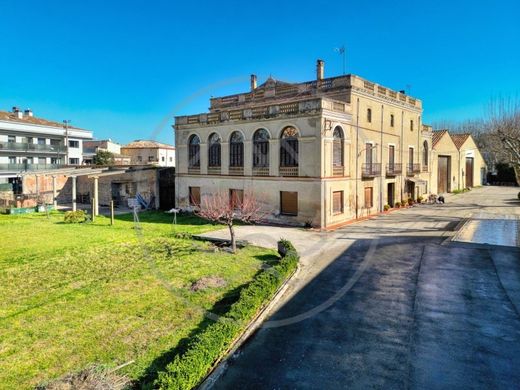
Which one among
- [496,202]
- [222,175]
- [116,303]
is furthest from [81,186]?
[496,202]

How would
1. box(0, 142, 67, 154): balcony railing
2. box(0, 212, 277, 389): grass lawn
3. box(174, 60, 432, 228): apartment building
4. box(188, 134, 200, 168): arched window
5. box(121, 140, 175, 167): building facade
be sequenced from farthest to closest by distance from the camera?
Result: box(121, 140, 175, 167): building facade, box(0, 142, 67, 154): balcony railing, box(188, 134, 200, 168): arched window, box(174, 60, 432, 228): apartment building, box(0, 212, 277, 389): grass lawn

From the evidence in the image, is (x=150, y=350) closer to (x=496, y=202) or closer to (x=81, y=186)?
(x=81, y=186)

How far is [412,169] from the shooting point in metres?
37.7

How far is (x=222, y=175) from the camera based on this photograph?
98.1 ft

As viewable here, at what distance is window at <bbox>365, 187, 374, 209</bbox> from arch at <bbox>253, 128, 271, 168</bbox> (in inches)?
358

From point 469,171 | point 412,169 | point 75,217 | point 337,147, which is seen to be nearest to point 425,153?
point 412,169

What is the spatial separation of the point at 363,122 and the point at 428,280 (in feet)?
56.7

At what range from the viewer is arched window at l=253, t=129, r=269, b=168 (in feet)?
88.8

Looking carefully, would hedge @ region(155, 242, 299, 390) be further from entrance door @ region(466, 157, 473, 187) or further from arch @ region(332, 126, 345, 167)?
entrance door @ region(466, 157, 473, 187)

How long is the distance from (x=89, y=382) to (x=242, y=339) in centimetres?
390

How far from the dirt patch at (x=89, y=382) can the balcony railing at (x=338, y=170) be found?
20.4 m

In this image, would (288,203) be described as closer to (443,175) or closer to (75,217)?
(75,217)

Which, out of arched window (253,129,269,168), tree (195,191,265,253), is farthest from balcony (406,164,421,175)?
tree (195,191,265,253)

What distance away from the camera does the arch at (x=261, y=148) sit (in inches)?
1065
